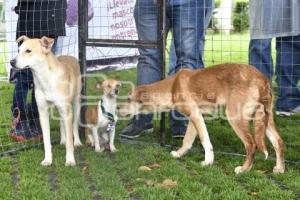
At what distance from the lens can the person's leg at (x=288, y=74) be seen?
23.5ft

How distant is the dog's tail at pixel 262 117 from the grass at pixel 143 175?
25 centimetres

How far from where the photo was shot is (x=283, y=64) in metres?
7.29

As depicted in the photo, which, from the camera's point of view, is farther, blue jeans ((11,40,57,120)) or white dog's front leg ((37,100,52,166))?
blue jeans ((11,40,57,120))

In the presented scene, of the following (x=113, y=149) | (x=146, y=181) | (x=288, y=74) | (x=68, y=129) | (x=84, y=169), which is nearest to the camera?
(x=146, y=181)

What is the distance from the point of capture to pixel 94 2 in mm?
9766

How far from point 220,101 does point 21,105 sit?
2371mm

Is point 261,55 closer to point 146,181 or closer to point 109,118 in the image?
point 109,118

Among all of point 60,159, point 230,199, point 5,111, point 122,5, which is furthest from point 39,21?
point 122,5

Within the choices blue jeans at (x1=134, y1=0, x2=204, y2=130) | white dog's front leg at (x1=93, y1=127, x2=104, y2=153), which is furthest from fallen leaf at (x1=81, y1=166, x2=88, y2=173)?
blue jeans at (x1=134, y1=0, x2=204, y2=130)

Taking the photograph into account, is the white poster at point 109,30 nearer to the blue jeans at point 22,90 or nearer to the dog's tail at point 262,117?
the blue jeans at point 22,90

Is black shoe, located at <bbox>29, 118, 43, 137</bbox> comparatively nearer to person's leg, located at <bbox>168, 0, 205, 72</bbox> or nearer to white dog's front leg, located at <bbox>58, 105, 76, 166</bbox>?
white dog's front leg, located at <bbox>58, 105, 76, 166</bbox>

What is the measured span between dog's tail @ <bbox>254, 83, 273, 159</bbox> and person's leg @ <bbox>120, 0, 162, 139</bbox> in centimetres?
136

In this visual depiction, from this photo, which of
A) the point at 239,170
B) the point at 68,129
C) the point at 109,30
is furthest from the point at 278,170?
the point at 109,30

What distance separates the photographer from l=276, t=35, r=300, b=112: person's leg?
7.15 metres
